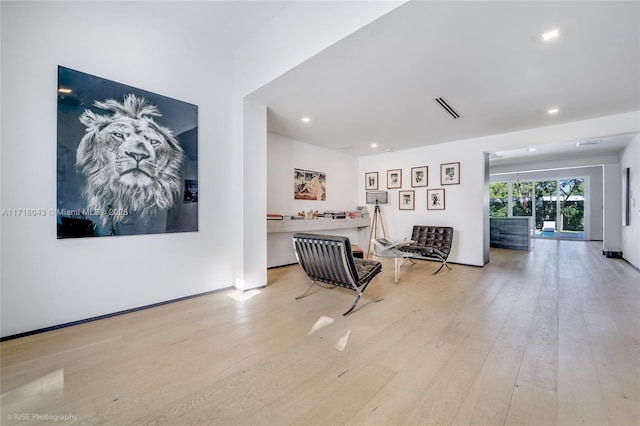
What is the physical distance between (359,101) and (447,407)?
12.0 feet

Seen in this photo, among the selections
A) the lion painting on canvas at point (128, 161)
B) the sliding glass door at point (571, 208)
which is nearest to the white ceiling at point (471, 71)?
the lion painting on canvas at point (128, 161)

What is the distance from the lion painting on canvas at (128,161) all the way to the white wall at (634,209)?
8536 millimetres

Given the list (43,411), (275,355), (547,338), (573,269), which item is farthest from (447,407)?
(573,269)

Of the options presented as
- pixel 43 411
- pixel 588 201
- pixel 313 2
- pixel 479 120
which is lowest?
pixel 43 411

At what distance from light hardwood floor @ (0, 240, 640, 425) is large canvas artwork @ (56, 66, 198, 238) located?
3.62 ft

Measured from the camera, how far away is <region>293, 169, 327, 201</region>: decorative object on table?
588 centimetres

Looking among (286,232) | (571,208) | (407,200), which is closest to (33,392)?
(286,232)

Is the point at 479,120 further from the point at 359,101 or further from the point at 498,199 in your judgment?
the point at 498,199

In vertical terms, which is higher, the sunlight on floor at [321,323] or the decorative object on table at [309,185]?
the decorative object on table at [309,185]

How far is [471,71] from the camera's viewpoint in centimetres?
297

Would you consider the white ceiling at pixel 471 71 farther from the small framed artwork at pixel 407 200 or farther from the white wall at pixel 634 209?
the white wall at pixel 634 209

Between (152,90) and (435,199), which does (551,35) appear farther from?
(152,90)

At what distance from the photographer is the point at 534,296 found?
11.8ft

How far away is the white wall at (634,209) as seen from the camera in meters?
5.20
